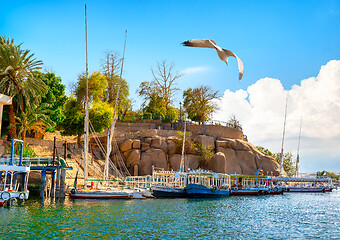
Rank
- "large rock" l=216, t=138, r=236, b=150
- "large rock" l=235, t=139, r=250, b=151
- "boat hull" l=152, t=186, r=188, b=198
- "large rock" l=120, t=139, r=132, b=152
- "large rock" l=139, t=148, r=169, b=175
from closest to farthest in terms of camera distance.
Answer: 1. "boat hull" l=152, t=186, r=188, b=198
2. "large rock" l=139, t=148, r=169, b=175
3. "large rock" l=120, t=139, r=132, b=152
4. "large rock" l=216, t=138, r=236, b=150
5. "large rock" l=235, t=139, r=250, b=151

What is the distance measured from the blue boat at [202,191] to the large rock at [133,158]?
15981 mm

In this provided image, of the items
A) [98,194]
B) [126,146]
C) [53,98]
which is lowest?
[98,194]

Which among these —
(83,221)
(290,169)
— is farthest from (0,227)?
(290,169)

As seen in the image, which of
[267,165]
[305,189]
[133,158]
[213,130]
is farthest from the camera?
[305,189]

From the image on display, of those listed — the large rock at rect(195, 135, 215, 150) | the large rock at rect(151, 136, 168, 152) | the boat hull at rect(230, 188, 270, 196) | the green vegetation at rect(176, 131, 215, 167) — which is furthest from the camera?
the large rock at rect(195, 135, 215, 150)

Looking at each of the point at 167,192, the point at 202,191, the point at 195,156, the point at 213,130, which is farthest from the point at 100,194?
the point at 213,130

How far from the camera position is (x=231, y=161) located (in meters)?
72.7

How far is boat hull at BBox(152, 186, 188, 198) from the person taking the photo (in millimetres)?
50594

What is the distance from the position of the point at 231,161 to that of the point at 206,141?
6420 millimetres

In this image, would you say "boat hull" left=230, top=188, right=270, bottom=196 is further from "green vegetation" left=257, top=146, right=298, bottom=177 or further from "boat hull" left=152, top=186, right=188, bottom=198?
"green vegetation" left=257, top=146, right=298, bottom=177

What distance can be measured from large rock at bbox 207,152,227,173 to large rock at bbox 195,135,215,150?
3.56 m

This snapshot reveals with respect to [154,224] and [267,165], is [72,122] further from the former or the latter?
[267,165]

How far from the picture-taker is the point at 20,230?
2256 cm

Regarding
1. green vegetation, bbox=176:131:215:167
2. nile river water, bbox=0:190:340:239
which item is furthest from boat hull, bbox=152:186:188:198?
green vegetation, bbox=176:131:215:167
